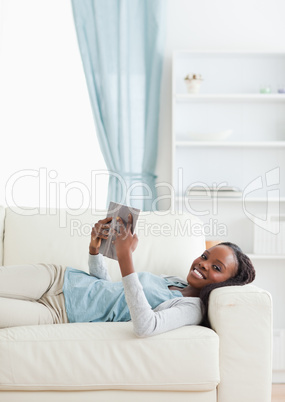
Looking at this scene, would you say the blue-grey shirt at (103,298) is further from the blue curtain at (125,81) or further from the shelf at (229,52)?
the shelf at (229,52)

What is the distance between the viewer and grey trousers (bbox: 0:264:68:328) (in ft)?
7.48

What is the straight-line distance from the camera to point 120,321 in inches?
95.3

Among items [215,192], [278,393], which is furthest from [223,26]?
[278,393]

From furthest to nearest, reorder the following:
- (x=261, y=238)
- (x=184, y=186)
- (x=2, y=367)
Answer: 1. (x=184, y=186)
2. (x=261, y=238)
3. (x=2, y=367)

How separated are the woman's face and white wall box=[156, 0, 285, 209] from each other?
5.03ft

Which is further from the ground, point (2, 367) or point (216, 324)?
point (216, 324)

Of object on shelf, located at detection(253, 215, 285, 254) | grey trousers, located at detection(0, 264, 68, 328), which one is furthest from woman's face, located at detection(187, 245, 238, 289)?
object on shelf, located at detection(253, 215, 285, 254)

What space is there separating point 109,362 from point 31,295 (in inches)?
20.4

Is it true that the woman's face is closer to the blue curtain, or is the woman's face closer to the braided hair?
the braided hair

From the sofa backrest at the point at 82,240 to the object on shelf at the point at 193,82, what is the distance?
1.16 metres

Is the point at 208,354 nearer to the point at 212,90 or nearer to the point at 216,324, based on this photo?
the point at 216,324

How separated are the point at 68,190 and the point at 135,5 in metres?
1.37

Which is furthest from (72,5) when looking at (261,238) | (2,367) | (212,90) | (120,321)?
(2,367)

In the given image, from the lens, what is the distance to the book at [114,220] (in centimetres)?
221
